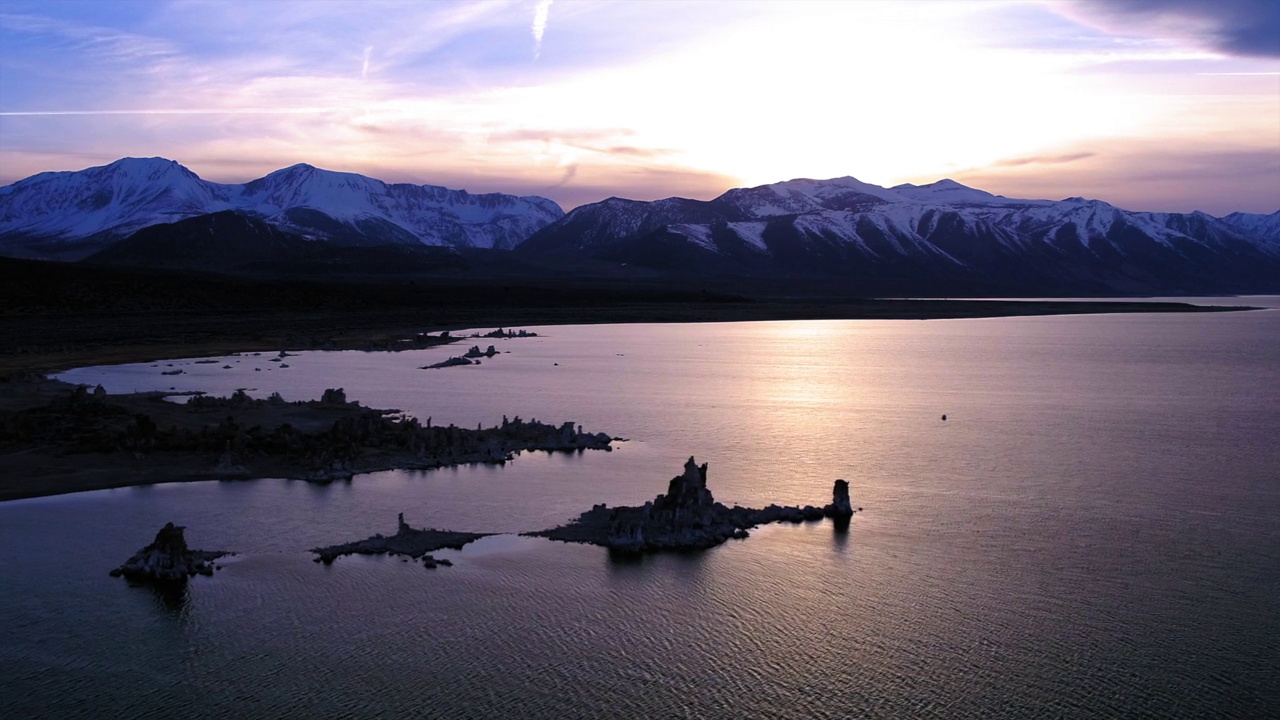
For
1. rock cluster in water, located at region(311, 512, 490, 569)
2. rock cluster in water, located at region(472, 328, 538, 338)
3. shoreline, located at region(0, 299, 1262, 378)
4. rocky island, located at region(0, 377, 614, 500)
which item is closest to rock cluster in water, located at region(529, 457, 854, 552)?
rock cluster in water, located at region(311, 512, 490, 569)

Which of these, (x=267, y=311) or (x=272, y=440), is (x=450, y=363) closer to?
(x=272, y=440)

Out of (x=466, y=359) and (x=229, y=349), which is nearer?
(x=466, y=359)

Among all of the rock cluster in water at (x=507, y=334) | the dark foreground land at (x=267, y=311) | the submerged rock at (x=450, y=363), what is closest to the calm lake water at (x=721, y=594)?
the submerged rock at (x=450, y=363)

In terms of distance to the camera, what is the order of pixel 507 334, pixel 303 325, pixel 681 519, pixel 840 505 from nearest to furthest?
pixel 681 519
pixel 840 505
pixel 507 334
pixel 303 325

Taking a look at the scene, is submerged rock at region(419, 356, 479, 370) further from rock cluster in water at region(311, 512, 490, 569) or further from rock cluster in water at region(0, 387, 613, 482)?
rock cluster in water at region(311, 512, 490, 569)

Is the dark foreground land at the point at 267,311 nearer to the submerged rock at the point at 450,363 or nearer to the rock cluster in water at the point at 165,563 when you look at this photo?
the submerged rock at the point at 450,363

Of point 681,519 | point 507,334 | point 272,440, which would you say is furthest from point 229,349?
point 681,519
